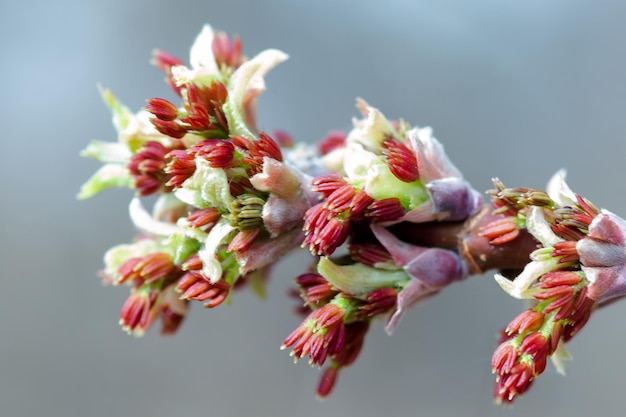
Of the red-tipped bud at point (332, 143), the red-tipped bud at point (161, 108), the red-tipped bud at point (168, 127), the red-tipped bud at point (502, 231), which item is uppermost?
the red-tipped bud at point (161, 108)

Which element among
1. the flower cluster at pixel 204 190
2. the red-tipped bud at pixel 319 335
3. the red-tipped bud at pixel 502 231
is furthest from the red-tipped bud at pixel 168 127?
the red-tipped bud at pixel 502 231

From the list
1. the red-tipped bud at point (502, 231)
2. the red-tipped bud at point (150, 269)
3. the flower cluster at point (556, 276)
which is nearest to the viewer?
the flower cluster at point (556, 276)

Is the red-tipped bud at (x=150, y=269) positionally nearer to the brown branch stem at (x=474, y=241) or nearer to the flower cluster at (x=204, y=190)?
the flower cluster at (x=204, y=190)

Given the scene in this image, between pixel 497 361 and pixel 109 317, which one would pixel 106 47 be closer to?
pixel 109 317

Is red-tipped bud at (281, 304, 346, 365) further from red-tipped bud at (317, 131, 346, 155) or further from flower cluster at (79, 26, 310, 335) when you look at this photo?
red-tipped bud at (317, 131, 346, 155)

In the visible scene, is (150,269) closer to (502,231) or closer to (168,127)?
(168,127)

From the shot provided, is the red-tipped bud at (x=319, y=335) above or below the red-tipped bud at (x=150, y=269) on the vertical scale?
below

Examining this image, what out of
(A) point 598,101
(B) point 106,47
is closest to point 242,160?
(A) point 598,101

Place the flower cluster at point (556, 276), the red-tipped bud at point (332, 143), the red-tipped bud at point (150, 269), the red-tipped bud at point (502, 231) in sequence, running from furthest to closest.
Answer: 1. the red-tipped bud at point (332, 143)
2. the red-tipped bud at point (150, 269)
3. the red-tipped bud at point (502, 231)
4. the flower cluster at point (556, 276)

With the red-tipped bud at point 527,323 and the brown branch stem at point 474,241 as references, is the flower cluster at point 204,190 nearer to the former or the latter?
the brown branch stem at point 474,241

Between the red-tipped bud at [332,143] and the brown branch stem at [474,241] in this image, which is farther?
the red-tipped bud at [332,143]
